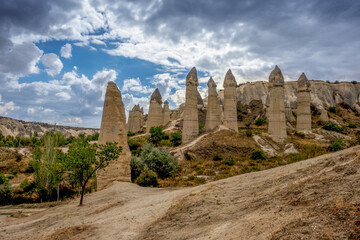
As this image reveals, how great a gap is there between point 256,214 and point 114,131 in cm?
1009

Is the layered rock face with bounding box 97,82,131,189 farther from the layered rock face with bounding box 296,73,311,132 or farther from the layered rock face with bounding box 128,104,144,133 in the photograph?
the layered rock face with bounding box 128,104,144,133

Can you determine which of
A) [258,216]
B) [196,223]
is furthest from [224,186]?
[258,216]

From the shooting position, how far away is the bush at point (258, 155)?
19766 mm

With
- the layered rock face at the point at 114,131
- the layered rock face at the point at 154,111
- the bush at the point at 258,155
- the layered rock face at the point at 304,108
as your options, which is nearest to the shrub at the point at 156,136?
the layered rock face at the point at 154,111

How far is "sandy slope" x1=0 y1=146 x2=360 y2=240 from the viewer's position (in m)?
2.95

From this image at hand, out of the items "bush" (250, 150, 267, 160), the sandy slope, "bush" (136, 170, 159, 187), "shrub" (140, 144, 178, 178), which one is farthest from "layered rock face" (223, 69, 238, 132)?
the sandy slope

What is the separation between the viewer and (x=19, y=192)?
15977 mm

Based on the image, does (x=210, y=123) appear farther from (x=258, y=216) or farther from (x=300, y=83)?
(x=258, y=216)

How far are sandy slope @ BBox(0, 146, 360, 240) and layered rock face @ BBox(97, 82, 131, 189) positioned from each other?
4894 millimetres

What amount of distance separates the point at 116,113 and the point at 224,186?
26.2ft

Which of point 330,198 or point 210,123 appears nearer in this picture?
point 330,198

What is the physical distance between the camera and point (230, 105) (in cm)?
2650

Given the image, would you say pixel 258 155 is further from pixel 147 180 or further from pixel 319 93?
pixel 319 93

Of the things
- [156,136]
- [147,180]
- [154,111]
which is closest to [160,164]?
[147,180]
